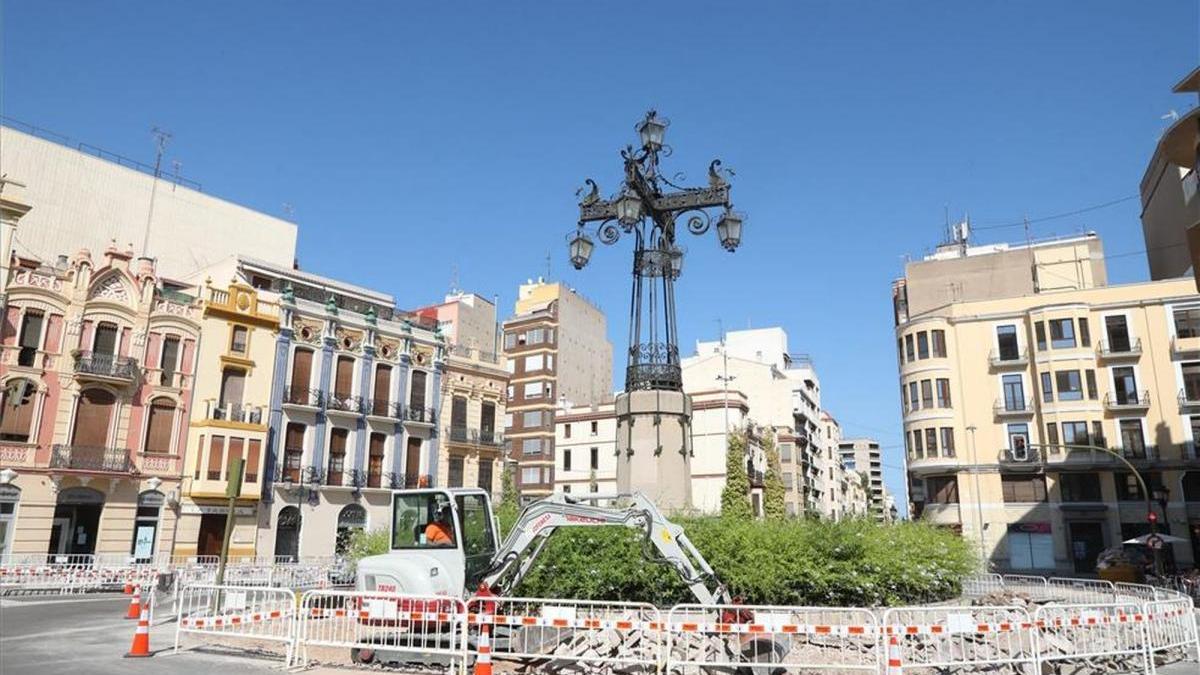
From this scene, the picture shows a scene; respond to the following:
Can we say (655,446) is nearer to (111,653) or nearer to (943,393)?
(111,653)

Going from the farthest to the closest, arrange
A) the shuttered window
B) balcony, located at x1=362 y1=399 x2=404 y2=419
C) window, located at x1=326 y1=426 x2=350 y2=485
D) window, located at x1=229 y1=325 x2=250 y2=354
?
balcony, located at x1=362 y1=399 x2=404 y2=419 → the shuttered window → window, located at x1=326 y1=426 x2=350 y2=485 → window, located at x1=229 y1=325 x2=250 y2=354

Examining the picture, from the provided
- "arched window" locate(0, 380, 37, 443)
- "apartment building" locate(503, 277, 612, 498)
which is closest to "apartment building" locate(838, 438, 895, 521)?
"apartment building" locate(503, 277, 612, 498)

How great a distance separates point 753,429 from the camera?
2306 inches

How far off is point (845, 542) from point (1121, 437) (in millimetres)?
35095

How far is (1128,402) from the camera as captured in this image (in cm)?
4191

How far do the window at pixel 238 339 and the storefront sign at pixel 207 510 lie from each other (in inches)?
268

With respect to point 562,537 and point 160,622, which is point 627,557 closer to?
point 562,537

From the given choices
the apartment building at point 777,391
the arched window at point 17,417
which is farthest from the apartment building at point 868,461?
the arched window at point 17,417

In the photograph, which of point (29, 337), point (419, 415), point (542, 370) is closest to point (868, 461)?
point (542, 370)

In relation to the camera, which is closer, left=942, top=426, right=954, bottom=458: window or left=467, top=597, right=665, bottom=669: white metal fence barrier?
left=467, top=597, right=665, bottom=669: white metal fence barrier

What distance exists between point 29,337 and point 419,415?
17.4 m

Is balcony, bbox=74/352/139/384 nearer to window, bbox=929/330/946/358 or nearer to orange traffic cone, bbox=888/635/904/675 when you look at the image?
orange traffic cone, bbox=888/635/904/675

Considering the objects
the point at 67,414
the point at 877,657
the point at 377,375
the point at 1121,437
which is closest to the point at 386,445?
the point at 377,375

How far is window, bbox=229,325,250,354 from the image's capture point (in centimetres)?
3459
